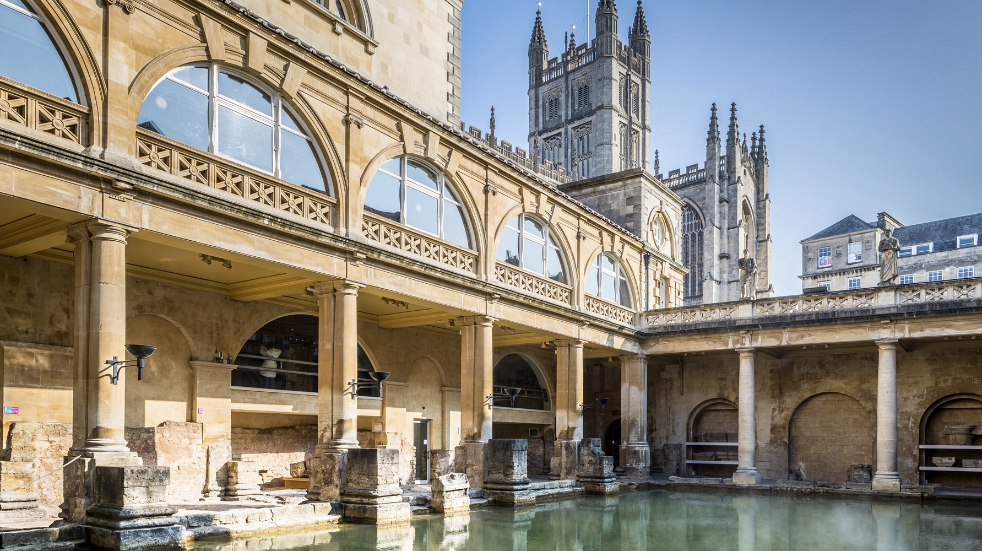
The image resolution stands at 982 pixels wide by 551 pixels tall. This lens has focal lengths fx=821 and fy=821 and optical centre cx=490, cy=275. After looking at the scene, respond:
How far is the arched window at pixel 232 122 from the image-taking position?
539 inches

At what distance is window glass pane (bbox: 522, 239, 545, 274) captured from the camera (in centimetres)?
2373

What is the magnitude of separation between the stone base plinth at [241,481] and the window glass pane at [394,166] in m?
7.24

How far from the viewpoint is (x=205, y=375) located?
18.2m

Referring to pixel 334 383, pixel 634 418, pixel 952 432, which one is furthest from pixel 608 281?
pixel 334 383

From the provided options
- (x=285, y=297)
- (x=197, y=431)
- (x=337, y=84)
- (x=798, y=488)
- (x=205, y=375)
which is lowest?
(x=798, y=488)

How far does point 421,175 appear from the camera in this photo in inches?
775

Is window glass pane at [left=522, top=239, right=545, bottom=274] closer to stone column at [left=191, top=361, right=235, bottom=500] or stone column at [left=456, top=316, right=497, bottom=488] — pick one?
stone column at [left=456, top=316, right=497, bottom=488]

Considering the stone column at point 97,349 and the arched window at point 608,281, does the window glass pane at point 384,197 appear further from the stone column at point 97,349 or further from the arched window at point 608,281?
the arched window at point 608,281

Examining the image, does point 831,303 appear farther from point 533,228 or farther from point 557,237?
point 533,228

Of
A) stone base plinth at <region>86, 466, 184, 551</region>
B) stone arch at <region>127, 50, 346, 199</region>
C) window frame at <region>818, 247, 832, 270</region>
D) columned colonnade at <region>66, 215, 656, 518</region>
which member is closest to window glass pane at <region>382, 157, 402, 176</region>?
stone arch at <region>127, 50, 346, 199</region>

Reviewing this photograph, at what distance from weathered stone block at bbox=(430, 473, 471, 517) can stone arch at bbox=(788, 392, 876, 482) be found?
16861 mm

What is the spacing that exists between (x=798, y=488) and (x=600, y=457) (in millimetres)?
6769

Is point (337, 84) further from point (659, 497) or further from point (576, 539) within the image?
point (659, 497)

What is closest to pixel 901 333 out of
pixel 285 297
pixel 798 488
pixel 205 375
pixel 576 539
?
pixel 798 488
